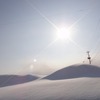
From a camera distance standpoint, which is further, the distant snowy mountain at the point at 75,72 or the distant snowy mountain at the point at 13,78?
the distant snowy mountain at the point at 13,78

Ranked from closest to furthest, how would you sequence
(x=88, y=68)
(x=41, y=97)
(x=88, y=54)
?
(x=41, y=97), (x=88, y=68), (x=88, y=54)

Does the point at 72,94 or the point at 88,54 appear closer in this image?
the point at 72,94

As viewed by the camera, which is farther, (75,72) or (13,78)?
(13,78)

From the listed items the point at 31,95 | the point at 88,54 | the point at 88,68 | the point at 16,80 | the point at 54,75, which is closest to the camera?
the point at 31,95

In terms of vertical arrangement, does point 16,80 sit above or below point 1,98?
above

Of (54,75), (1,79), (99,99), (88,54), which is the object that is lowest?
(99,99)

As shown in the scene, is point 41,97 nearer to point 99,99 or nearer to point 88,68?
point 99,99

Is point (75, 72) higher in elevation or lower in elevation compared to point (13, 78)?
lower

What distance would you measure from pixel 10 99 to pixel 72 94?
4913mm

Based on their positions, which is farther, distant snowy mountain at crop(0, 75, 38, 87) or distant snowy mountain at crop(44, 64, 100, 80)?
distant snowy mountain at crop(0, 75, 38, 87)

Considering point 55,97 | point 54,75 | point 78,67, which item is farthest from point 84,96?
point 78,67

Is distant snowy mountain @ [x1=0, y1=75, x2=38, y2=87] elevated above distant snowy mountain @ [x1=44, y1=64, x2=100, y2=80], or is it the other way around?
distant snowy mountain @ [x1=0, y1=75, x2=38, y2=87]

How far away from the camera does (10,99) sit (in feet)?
51.3

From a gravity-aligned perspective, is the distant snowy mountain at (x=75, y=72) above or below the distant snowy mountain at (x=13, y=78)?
below
